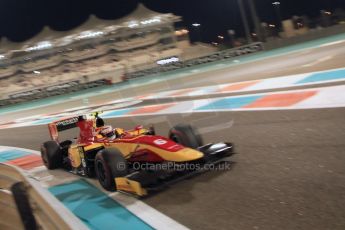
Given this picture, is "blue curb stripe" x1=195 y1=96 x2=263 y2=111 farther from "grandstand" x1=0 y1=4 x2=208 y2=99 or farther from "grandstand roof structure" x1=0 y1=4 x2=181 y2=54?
"grandstand roof structure" x1=0 y1=4 x2=181 y2=54

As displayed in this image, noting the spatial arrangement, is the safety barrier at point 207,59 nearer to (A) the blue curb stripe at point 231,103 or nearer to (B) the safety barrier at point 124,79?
(B) the safety barrier at point 124,79

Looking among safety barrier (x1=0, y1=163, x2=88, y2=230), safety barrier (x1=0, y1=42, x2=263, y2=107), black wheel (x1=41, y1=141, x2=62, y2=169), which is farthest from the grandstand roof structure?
safety barrier (x1=0, y1=163, x2=88, y2=230)

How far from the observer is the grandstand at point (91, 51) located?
3769cm

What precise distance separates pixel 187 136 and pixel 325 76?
5.69 m

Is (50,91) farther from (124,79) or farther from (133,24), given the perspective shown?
(133,24)

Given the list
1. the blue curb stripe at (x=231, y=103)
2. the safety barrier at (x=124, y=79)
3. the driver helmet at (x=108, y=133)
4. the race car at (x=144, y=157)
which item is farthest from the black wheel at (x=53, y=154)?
the safety barrier at (x=124, y=79)

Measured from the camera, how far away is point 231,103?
383 inches

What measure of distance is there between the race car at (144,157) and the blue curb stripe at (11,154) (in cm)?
461

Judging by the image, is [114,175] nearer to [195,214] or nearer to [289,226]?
[195,214]

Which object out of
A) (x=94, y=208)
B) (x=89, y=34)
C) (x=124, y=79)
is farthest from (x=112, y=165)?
(x=89, y=34)

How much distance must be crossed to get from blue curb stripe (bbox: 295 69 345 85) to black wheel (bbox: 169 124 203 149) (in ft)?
15.9

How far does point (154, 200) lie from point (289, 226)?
5.99ft

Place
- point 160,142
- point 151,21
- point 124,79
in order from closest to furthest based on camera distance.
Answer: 1. point 160,142
2. point 124,79
3. point 151,21

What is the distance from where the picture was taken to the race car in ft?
16.1
